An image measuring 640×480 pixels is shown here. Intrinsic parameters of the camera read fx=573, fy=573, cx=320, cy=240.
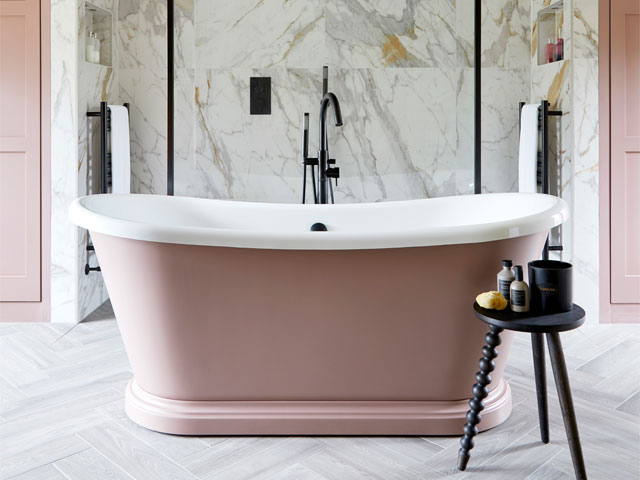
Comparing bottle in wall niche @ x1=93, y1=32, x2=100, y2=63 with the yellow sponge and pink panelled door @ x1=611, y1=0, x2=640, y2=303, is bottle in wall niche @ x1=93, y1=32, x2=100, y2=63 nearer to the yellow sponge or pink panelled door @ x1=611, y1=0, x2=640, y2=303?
the yellow sponge

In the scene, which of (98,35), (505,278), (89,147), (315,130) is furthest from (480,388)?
(98,35)

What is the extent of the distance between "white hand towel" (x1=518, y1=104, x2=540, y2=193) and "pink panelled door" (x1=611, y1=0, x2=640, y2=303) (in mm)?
390

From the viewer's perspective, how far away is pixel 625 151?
3062 millimetres

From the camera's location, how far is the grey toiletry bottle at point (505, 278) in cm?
162

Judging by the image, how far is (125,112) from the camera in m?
3.17

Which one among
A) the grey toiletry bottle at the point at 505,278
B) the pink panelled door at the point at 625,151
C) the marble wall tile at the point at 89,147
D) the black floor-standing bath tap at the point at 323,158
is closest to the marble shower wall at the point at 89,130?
the marble wall tile at the point at 89,147

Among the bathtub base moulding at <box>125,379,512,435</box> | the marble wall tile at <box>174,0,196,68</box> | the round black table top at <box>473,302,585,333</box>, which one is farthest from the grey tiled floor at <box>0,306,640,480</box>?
the marble wall tile at <box>174,0,196,68</box>

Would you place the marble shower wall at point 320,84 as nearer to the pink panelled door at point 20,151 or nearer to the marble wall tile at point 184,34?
the marble wall tile at point 184,34

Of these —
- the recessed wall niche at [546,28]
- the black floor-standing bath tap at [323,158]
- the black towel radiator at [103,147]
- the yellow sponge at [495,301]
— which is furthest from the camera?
the recessed wall niche at [546,28]

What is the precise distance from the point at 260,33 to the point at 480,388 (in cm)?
243

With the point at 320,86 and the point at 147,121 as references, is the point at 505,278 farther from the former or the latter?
the point at 147,121

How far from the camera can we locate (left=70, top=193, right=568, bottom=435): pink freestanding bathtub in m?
1.71

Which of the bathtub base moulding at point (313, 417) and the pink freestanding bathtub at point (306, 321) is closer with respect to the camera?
the pink freestanding bathtub at point (306, 321)

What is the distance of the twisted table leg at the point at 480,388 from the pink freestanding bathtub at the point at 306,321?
0.65 ft
